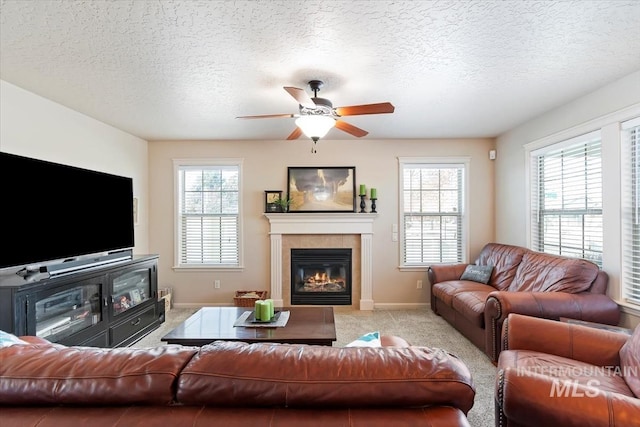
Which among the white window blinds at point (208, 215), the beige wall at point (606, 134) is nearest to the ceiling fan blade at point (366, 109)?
the beige wall at point (606, 134)

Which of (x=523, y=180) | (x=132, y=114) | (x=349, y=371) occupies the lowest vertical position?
(x=349, y=371)

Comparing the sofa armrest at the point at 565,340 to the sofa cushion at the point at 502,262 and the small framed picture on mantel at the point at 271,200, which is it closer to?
the sofa cushion at the point at 502,262

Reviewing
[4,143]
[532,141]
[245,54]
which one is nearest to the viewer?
[245,54]

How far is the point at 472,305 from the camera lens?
313cm

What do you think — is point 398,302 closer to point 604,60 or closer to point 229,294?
point 229,294

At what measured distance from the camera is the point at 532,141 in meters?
3.77

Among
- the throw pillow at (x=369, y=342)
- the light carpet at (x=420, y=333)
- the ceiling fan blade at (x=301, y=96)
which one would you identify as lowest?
the light carpet at (x=420, y=333)

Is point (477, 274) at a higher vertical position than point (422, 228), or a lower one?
lower

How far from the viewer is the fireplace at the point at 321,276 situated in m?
4.61

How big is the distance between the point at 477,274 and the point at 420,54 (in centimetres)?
287

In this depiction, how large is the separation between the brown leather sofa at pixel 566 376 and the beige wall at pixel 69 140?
3.88m

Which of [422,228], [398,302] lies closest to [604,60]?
[422,228]

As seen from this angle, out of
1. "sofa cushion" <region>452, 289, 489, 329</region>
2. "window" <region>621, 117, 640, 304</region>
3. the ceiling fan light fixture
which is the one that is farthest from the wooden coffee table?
"window" <region>621, 117, 640, 304</region>

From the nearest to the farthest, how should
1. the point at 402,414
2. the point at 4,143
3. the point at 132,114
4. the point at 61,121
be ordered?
the point at 402,414, the point at 4,143, the point at 61,121, the point at 132,114
